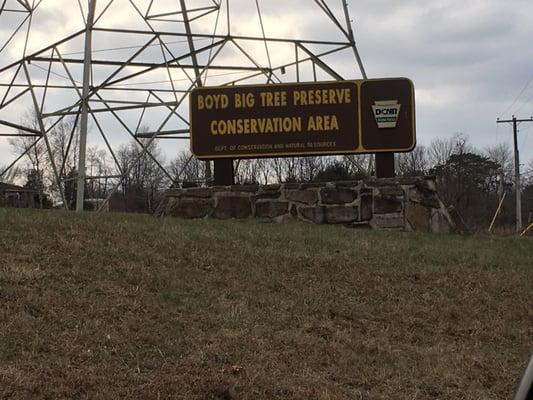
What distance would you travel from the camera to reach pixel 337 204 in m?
11.9

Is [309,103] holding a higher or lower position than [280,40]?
lower

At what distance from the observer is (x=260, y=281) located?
7102 mm

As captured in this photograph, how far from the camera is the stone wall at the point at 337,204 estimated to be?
11688 millimetres

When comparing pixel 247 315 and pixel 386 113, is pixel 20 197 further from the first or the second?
pixel 247 315

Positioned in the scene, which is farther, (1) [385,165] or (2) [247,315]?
(1) [385,165]

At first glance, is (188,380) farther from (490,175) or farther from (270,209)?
(490,175)

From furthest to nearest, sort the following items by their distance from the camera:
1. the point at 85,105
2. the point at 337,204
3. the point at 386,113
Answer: the point at 85,105
the point at 386,113
the point at 337,204

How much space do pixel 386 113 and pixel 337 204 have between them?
204cm

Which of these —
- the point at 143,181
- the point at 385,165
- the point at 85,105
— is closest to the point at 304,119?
the point at 385,165

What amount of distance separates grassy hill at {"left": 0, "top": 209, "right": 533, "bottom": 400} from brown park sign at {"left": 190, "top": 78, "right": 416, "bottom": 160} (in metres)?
3.51

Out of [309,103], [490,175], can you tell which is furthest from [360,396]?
[490,175]

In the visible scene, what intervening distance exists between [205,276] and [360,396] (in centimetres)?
280

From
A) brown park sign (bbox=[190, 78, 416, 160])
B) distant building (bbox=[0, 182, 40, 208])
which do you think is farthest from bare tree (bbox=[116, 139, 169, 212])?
brown park sign (bbox=[190, 78, 416, 160])

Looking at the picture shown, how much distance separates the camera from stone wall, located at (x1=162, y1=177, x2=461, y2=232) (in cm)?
1169
